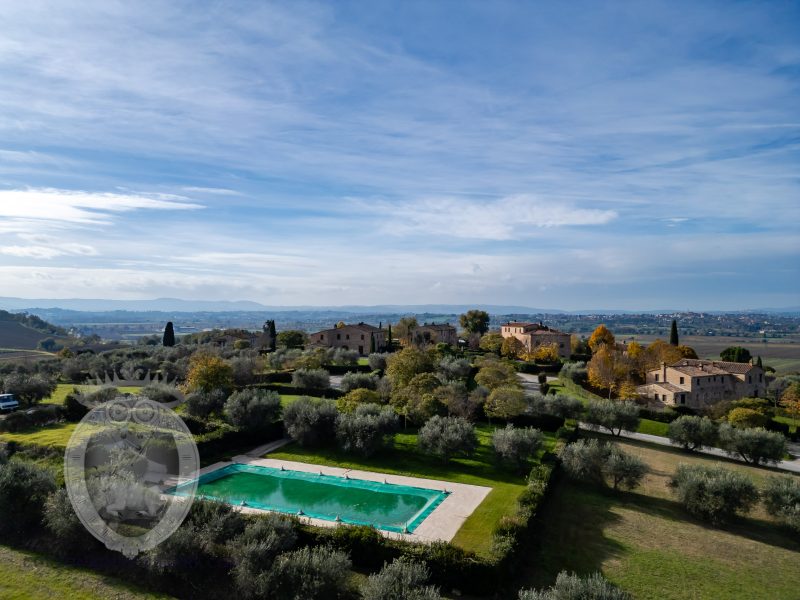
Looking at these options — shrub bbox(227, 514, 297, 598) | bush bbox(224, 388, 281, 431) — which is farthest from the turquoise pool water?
bush bbox(224, 388, 281, 431)

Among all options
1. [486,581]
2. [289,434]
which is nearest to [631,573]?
[486,581]

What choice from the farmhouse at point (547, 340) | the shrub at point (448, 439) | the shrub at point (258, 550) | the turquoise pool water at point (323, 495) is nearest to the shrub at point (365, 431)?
the shrub at point (448, 439)

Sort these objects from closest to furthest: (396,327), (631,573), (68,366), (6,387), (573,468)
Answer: (631,573)
(573,468)
(6,387)
(68,366)
(396,327)

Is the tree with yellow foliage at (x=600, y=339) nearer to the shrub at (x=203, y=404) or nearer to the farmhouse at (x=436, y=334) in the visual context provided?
the farmhouse at (x=436, y=334)

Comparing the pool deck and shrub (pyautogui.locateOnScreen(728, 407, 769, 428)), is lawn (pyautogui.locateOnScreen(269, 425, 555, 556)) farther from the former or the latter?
shrub (pyautogui.locateOnScreen(728, 407, 769, 428))

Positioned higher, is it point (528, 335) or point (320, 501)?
point (528, 335)

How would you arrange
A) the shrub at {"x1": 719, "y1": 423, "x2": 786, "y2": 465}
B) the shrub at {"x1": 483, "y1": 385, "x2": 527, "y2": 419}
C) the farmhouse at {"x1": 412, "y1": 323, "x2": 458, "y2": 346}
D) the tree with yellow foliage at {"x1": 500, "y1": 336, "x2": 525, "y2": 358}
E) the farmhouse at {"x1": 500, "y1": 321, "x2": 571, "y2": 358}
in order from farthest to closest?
the farmhouse at {"x1": 412, "y1": 323, "x2": 458, "y2": 346} < the farmhouse at {"x1": 500, "y1": 321, "x2": 571, "y2": 358} < the tree with yellow foliage at {"x1": 500, "y1": 336, "x2": 525, "y2": 358} < the shrub at {"x1": 483, "y1": 385, "x2": 527, "y2": 419} < the shrub at {"x1": 719, "y1": 423, "x2": 786, "y2": 465}

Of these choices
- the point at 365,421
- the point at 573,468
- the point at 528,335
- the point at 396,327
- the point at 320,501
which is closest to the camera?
the point at 320,501

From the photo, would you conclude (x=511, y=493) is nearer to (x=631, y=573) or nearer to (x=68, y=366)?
(x=631, y=573)
